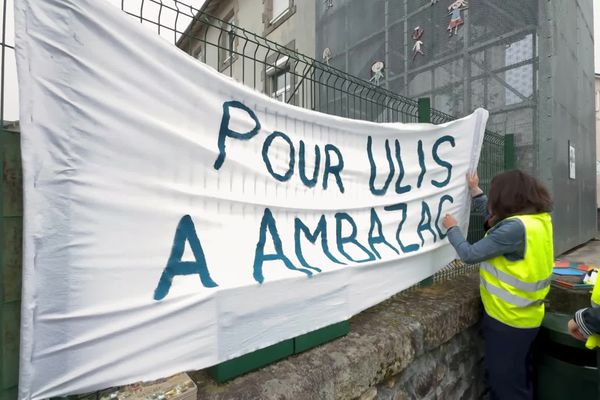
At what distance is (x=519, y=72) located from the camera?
482cm

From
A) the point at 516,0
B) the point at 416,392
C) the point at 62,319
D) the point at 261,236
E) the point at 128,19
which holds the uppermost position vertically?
the point at 516,0

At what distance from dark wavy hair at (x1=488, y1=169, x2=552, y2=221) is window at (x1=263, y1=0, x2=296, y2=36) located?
30.5 feet

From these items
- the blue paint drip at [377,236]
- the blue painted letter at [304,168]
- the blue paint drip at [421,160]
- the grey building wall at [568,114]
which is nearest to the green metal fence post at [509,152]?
the grey building wall at [568,114]

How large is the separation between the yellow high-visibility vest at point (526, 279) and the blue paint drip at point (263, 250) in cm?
141

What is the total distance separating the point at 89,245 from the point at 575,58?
7.19 metres

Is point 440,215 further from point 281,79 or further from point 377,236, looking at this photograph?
point 281,79

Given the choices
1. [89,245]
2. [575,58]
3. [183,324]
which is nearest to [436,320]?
[183,324]

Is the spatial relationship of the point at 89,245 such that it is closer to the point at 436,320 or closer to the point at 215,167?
the point at 215,167

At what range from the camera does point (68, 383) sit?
3.61 feet

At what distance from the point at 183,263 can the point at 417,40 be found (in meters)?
5.93

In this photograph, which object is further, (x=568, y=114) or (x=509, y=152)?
(x=568, y=114)

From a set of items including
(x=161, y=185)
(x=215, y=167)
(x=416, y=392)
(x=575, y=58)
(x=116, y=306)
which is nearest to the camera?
(x=116, y=306)

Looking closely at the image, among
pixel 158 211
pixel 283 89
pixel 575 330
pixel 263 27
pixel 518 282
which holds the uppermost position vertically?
pixel 263 27

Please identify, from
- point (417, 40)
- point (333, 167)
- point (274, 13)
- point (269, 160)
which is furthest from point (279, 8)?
point (269, 160)
